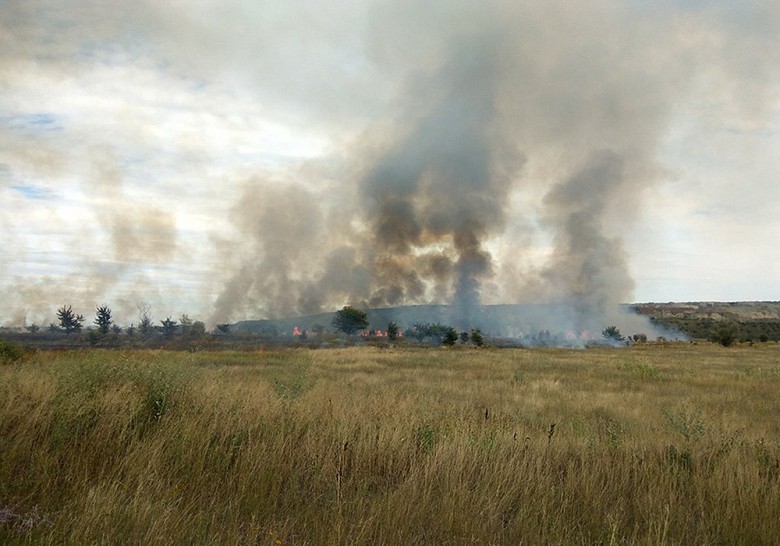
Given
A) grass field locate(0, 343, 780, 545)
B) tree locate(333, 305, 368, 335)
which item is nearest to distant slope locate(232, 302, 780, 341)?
tree locate(333, 305, 368, 335)

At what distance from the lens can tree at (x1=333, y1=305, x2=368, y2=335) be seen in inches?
5034

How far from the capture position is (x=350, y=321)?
420 ft

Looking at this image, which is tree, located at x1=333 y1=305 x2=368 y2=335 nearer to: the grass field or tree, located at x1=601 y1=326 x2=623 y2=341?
tree, located at x1=601 y1=326 x2=623 y2=341

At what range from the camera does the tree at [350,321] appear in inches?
5034

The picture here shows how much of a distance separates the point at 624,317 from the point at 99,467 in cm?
14837

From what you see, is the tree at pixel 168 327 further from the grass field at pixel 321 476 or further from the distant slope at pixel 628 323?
the grass field at pixel 321 476

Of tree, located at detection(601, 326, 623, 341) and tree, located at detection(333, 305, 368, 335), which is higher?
tree, located at detection(333, 305, 368, 335)

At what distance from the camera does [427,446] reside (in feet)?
22.0

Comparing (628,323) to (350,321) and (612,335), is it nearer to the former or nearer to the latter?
(612,335)

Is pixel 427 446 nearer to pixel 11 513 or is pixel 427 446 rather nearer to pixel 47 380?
pixel 11 513

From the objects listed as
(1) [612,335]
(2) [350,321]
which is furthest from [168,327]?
(1) [612,335]

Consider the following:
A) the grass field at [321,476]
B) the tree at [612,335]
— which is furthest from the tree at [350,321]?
the grass field at [321,476]

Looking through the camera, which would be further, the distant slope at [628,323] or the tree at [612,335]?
the distant slope at [628,323]

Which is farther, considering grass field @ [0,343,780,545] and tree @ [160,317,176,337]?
tree @ [160,317,176,337]
